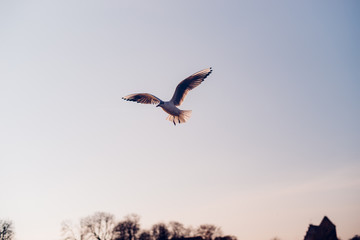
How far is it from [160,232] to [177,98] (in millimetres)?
48043

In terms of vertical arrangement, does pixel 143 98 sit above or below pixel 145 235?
above

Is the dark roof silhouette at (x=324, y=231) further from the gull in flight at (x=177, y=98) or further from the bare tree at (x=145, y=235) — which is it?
the gull in flight at (x=177, y=98)

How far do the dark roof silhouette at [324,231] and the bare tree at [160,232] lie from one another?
2534cm

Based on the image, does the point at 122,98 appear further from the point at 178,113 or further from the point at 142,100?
the point at 178,113

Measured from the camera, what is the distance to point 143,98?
10586 mm

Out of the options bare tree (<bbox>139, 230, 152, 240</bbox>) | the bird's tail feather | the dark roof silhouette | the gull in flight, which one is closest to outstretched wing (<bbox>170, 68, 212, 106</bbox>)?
the gull in flight

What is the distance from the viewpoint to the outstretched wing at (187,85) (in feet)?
34.8

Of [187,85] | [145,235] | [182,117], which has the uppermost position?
[187,85]

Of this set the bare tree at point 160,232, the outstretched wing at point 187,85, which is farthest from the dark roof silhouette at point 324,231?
the outstretched wing at point 187,85

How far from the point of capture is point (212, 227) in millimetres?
52500

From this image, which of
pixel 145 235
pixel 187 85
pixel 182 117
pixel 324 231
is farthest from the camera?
pixel 145 235

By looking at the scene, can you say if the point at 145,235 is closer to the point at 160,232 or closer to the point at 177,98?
the point at 160,232

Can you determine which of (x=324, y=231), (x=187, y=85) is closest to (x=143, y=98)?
(x=187, y=85)

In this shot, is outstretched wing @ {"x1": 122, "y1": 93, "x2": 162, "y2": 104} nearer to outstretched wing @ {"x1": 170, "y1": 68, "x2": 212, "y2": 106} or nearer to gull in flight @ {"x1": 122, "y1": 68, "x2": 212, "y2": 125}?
gull in flight @ {"x1": 122, "y1": 68, "x2": 212, "y2": 125}
